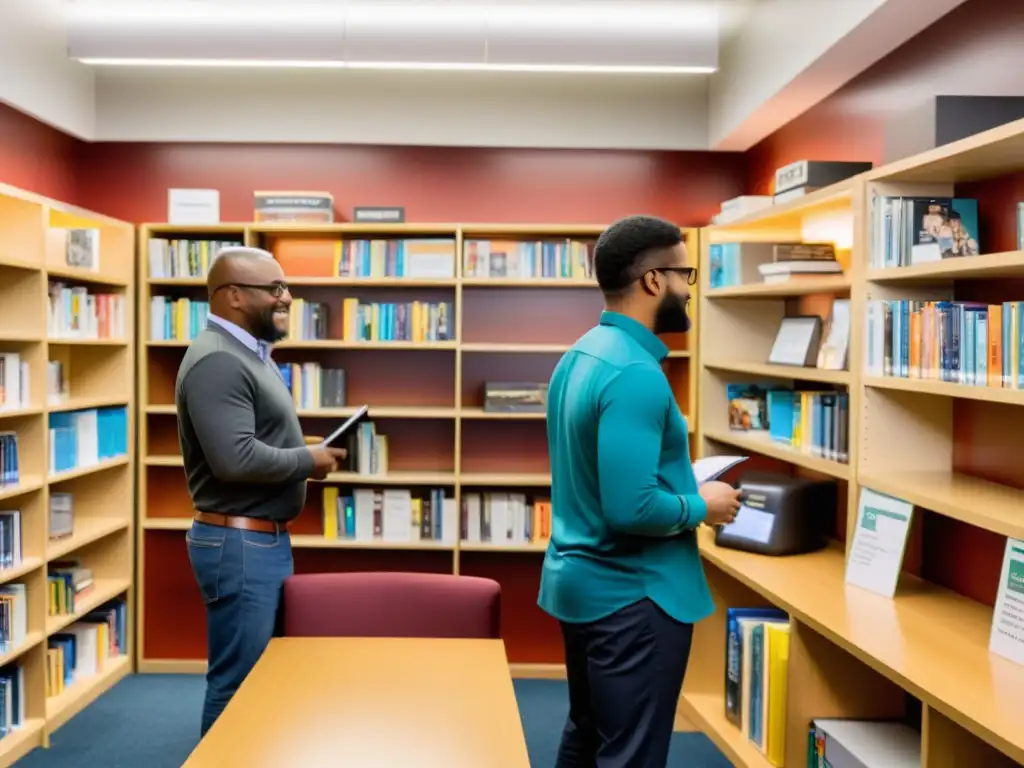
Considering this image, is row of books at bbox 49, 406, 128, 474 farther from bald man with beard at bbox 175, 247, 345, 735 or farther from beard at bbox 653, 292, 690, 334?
beard at bbox 653, 292, 690, 334

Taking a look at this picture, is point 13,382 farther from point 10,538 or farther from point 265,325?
point 265,325

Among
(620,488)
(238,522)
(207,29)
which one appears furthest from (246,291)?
(207,29)

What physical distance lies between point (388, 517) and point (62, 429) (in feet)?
5.02

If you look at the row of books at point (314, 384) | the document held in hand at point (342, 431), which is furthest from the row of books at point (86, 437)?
the document held in hand at point (342, 431)

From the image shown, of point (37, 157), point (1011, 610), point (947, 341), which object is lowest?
point (1011, 610)

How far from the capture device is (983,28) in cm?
278

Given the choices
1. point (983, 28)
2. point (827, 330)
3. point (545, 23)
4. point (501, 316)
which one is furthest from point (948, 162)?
point (501, 316)

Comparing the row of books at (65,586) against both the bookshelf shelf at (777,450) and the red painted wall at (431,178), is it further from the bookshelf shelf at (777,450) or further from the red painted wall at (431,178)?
the bookshelf shelf at (777,450)

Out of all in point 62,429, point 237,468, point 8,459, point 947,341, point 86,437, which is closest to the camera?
point 947,341

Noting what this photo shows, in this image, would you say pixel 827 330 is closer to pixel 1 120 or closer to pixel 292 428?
pixel 292 428

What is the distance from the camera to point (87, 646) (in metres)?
4.36

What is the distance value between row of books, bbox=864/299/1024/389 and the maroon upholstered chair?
1.33 meters

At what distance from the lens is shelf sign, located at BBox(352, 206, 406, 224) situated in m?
4.64

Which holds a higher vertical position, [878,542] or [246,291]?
[246,291]
